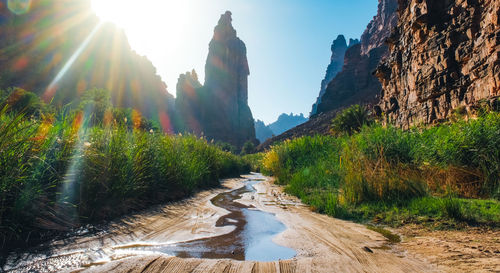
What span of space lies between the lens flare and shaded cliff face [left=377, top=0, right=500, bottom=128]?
3514 inches

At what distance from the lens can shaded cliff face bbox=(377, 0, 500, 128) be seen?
53.0 ft

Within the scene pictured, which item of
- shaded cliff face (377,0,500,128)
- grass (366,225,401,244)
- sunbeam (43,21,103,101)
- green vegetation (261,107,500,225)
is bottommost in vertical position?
grass (366,225,401,244)

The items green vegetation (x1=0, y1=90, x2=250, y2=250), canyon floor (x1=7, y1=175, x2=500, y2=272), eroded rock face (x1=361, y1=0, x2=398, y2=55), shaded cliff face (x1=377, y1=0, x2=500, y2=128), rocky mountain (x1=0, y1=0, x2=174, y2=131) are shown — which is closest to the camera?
canyon floor (x1=7, y1=175, x2=500, y2=272)

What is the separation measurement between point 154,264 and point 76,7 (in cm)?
11641

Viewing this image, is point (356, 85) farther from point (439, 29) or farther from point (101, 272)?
point (101, 272)

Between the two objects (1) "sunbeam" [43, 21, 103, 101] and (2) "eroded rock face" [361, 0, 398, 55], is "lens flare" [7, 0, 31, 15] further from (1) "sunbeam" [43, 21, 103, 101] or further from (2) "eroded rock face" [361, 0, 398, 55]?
(2) "eroded rock face" [361, 0, 398, 55]

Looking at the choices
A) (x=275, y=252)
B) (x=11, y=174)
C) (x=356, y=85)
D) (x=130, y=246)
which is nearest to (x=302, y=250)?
(x=275, y=252)

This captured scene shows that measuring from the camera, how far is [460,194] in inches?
172

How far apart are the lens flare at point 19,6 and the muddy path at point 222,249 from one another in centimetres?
9123

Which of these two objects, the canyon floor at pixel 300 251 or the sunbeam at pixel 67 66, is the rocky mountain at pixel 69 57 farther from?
the canyon floor at pixel 300 251

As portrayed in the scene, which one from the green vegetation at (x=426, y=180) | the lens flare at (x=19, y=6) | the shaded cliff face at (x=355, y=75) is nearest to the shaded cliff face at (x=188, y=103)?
the shaded cliff face at (x=355, y=75)

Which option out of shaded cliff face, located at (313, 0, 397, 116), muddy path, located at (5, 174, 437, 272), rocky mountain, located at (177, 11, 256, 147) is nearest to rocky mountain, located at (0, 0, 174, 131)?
rocky mountain, located at (177, 11, 256, 147)

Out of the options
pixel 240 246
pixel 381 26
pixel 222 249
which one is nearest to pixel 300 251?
pixel 240 246

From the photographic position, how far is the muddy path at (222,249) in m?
1.85
